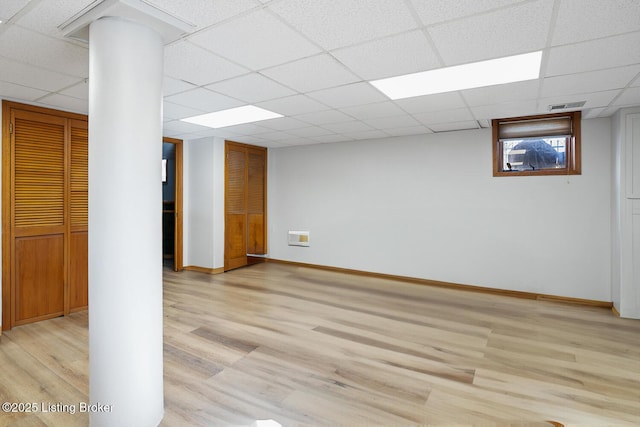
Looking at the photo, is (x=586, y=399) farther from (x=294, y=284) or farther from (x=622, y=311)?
(x=294, y=284)

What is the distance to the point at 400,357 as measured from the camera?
9.38ft

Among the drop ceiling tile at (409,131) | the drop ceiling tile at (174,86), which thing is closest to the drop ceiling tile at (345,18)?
the drop ceiling tile at (174,86)

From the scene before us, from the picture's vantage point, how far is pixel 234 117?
4398 millimetres

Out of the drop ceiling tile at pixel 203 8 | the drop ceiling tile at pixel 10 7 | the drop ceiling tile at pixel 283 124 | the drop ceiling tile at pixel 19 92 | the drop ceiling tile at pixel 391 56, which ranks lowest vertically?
the drop ceiling tile at pixel 10 7

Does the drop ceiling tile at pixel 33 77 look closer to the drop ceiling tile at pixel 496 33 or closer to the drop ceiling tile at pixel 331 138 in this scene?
the drop ceiling tile at pixel 496 33

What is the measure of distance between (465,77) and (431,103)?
73cm

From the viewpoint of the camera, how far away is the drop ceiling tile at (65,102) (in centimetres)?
341

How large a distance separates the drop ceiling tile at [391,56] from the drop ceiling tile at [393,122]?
5.06ft

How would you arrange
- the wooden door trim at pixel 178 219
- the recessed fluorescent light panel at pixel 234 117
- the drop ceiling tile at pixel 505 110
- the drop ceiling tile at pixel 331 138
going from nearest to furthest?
the drop ceiling tile at pixel 505 110 → the recessed fluorescent light panel at pixel 234 117 → the drop ceiling tile at pixel 331 138 → the wooden door trim at pixel 178 219

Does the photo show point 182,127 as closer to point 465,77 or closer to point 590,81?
point 465,77

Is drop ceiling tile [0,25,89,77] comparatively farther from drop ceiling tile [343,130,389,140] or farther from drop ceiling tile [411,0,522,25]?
drop ceiling tile [343,130,389,140]

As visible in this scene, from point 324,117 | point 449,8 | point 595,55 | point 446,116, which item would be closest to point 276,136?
point 324,117

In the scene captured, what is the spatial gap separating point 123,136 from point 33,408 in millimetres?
1882

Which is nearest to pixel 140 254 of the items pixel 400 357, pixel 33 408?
pixel 33 408
